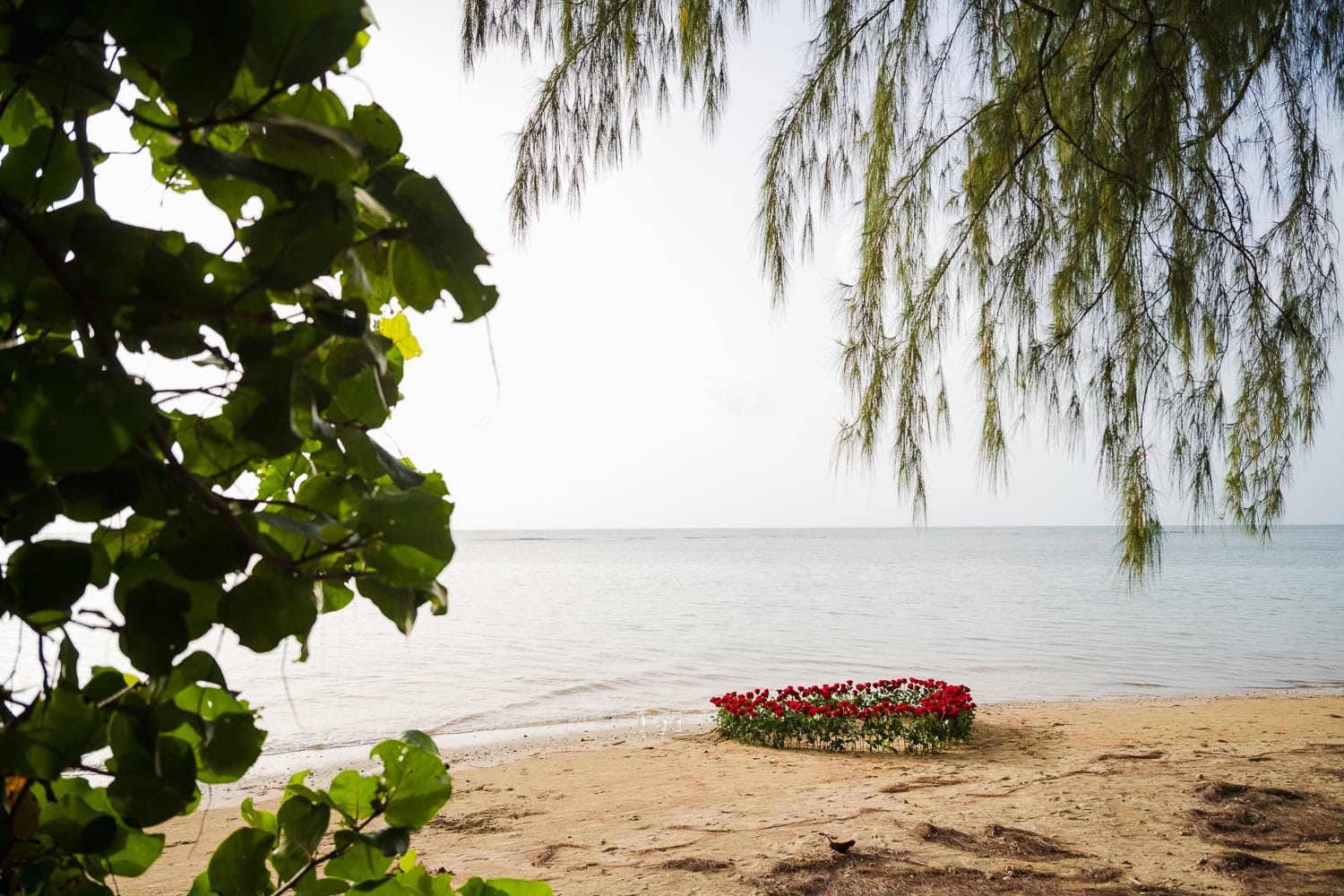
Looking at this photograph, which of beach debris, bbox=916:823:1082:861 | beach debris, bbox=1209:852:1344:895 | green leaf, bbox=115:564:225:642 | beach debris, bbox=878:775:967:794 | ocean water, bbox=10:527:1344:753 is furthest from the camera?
ocean water, bbox=10:527:1344:753

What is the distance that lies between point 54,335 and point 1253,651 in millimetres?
18357

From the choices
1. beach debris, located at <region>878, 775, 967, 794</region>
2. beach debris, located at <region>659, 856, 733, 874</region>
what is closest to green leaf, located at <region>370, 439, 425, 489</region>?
beach debris, located at <region>659, 856, 733, 874</region>

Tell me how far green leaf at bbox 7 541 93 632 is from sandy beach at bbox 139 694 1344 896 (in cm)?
290

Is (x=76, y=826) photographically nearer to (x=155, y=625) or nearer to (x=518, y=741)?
(x=155, y=625)

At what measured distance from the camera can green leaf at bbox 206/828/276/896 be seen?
50cm

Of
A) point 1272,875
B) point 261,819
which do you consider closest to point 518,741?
point 1272,875

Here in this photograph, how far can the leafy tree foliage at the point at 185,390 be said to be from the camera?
0.95 feet

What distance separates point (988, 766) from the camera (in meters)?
6.09

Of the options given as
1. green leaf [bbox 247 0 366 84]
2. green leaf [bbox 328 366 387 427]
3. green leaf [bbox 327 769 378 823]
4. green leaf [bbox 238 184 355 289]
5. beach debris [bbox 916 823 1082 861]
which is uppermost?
green leaf [bbox 247 0 366 84]

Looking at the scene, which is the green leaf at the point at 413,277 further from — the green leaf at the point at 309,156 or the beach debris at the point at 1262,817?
the beach debris at the point at 1262,817

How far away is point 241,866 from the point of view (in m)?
0.51

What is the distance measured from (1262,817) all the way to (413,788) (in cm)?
412

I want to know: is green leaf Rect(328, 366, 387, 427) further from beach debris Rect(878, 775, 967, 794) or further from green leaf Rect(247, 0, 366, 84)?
beach debris Rect(878, 775, 967, 794)

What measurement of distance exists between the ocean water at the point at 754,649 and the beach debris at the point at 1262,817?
1.04 m
